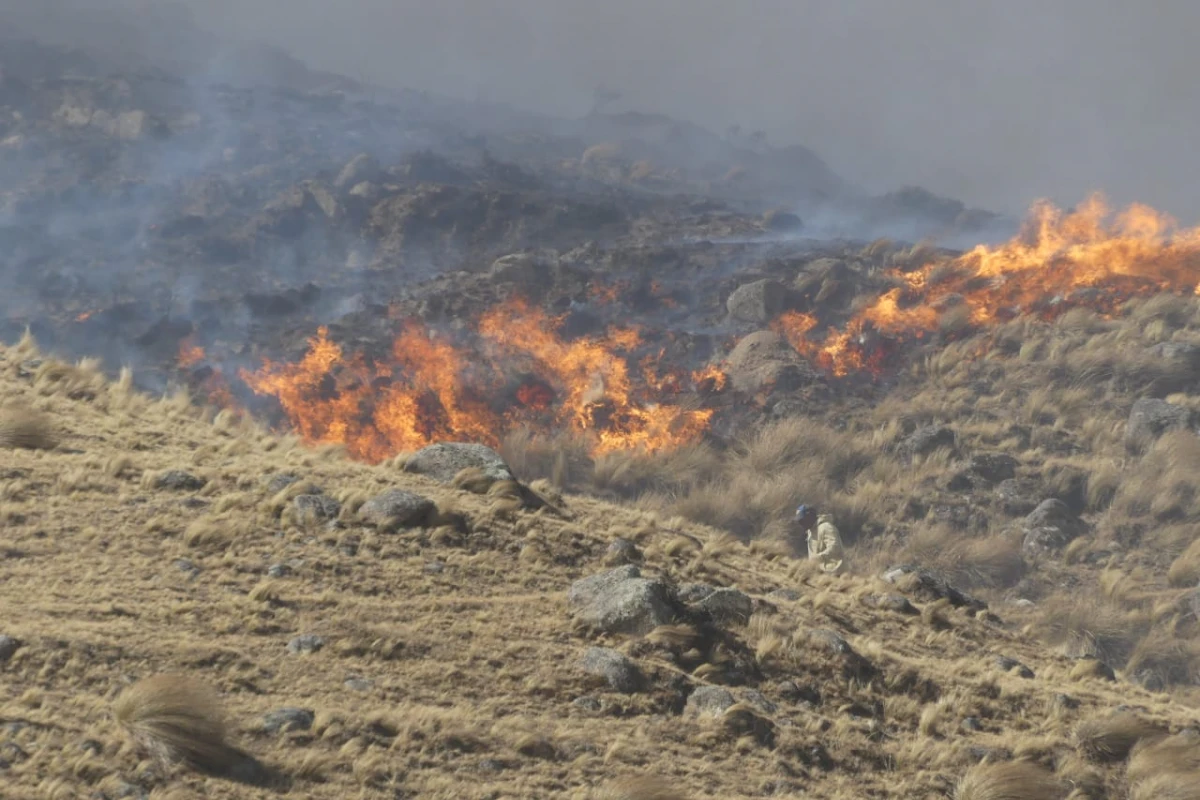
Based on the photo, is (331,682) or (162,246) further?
(162,246)

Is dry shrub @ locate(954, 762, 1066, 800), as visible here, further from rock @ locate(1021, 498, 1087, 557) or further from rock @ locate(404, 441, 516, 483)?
rock @ locate(1021, 498, 1087, 557)

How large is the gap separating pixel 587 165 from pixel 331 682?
44.0m

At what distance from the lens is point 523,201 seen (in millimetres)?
36688

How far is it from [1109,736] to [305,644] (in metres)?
5.86

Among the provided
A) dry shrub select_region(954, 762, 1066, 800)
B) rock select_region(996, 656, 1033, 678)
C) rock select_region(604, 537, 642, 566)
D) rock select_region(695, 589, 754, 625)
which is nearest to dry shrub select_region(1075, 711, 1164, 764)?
dry shrub select_region(954, 762, 1066, 800)

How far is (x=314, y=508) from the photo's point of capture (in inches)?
382

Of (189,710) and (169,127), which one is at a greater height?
(169,127)

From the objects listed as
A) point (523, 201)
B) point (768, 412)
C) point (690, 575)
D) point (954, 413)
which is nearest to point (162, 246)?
point (523, 201)

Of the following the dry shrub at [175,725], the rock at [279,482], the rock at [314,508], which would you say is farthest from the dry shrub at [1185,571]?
the dry shrub at [175,725]

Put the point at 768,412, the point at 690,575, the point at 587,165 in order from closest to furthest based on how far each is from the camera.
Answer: the point at 690,575, the point at 768,412, the point at 587,165

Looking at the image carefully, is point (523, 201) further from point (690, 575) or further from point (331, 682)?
point (331, 682)

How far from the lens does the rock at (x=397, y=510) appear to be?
970 centimetres

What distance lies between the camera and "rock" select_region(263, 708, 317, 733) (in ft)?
21.1

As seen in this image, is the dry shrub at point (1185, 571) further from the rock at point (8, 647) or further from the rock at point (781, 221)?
the rock at point (781, 221)
